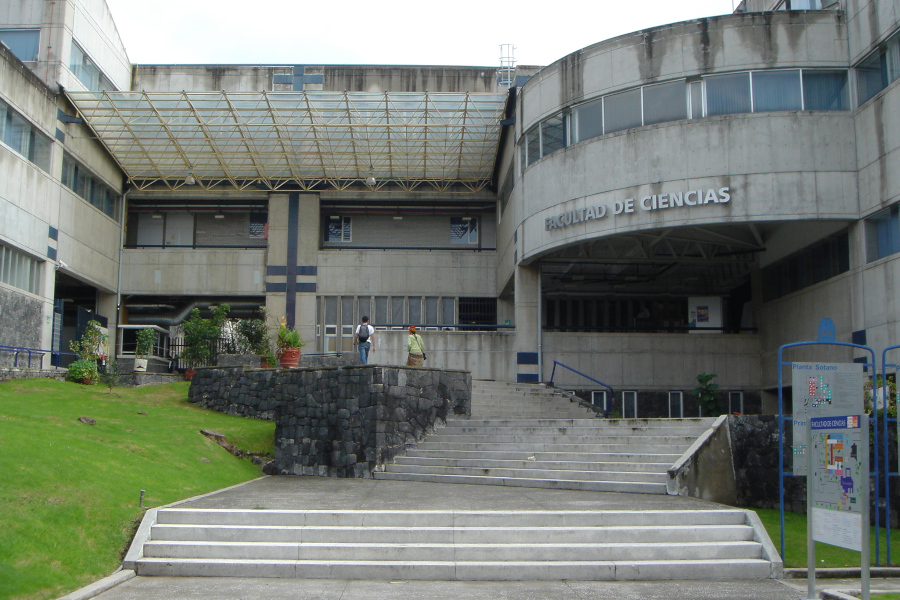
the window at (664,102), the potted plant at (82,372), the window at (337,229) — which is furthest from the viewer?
the window at (337,229)

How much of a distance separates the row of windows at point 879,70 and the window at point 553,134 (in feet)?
25.3

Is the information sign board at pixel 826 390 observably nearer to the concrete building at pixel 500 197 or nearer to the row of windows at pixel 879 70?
the concrete building at pixel 500 197

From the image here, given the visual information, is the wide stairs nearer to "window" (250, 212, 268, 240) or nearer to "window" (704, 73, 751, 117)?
"window" (704, 73, 751, 117)

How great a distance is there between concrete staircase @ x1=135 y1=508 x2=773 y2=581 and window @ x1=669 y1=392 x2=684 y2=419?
15209 millimetres

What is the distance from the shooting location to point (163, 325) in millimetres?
34000

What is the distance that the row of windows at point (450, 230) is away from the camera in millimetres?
34656

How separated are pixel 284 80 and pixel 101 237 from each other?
10.5 metres

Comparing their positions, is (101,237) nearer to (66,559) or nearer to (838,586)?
(66,559)

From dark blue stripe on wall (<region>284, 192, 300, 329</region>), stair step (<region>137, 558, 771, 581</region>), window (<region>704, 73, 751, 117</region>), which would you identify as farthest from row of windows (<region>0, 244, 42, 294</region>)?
window (<region>704, 73, 751, 117</region>)

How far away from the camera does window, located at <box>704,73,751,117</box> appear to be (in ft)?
65.6

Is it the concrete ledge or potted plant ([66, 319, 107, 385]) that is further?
potted plant ([66, 319, 107, 385])

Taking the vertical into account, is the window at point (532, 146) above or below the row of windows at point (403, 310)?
above

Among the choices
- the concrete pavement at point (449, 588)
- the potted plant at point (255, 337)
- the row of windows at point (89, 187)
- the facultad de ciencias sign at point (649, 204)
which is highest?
the row of windows at point (89, 187)

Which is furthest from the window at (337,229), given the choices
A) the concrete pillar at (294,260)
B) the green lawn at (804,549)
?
the green lawn at (804,549)
